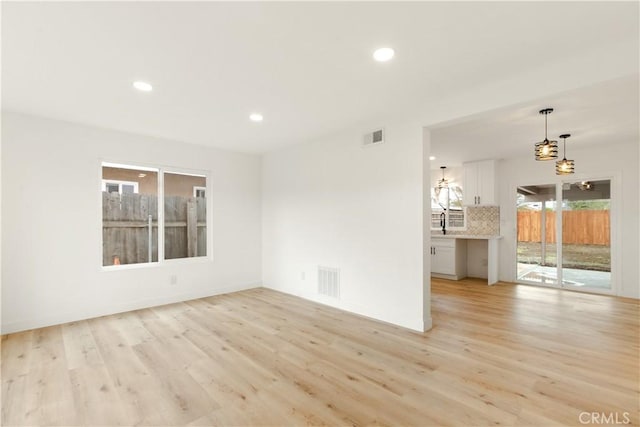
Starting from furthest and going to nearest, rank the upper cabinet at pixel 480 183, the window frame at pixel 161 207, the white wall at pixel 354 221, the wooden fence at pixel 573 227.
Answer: the upper cabinet at pixel 480 183 → the wooden fence at pixel 573 227 → the window frame at pixel 161 207 → the white wall at pixel 354 221

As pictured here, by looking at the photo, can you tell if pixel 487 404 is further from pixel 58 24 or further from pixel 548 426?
pixel 58 24

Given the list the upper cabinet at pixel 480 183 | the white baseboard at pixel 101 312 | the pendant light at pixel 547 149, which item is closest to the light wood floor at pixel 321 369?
the white baseboard at pixel 101 312

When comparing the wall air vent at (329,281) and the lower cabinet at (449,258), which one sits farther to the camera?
the lower cabinet at (449,258)

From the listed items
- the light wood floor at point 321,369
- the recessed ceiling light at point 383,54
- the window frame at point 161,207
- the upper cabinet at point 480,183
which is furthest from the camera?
the upper cabinet at point 480,183

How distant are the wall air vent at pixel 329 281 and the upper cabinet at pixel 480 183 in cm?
401

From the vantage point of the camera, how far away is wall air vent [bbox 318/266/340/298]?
4473 mm

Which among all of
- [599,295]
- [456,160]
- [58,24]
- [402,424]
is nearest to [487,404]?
[402,424]

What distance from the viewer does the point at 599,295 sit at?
521 centimetres

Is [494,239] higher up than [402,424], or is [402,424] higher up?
[494,239]

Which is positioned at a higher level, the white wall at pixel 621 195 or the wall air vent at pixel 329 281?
the white wall at pixel 621 195

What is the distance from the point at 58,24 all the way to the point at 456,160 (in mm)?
6455

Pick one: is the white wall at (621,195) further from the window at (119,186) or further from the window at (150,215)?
the window at (119,186)

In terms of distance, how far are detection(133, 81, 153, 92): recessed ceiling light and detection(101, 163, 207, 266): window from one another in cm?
196

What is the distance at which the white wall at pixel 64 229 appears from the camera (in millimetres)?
3615
